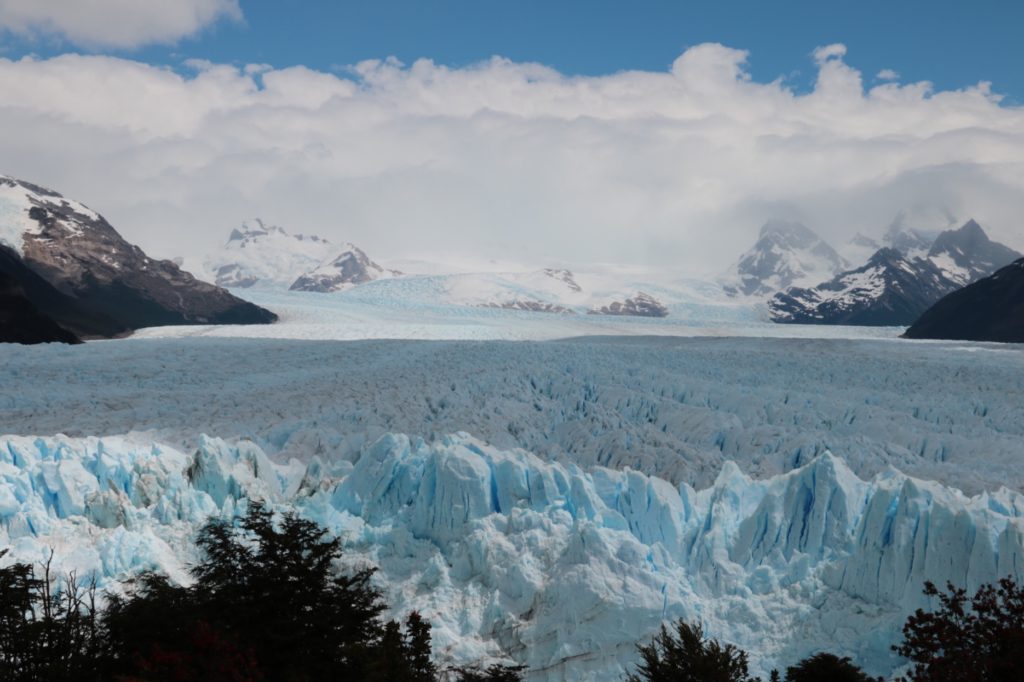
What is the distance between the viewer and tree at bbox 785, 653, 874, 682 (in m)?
14.1

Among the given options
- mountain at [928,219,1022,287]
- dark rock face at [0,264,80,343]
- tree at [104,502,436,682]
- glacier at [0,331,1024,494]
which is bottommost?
tree at [104,502,436,682]

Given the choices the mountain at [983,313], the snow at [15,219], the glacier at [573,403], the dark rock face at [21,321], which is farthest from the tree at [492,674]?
the mountain at [983,313]

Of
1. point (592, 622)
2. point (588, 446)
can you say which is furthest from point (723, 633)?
point (588, 446)

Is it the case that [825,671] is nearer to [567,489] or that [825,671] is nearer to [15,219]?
[567,489]

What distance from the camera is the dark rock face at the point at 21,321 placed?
40000mm

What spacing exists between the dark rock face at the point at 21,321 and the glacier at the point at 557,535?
23233 mm

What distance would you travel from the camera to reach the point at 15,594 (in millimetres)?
12188

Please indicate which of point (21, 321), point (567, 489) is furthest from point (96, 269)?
point (567, 489)

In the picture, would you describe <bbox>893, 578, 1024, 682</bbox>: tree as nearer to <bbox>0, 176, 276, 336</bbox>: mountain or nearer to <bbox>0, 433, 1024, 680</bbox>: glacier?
<bbox>0, 433, 1024, 680</bbox>: glacier

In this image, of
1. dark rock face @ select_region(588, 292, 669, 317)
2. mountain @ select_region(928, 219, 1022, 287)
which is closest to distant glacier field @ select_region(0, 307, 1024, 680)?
dark rock face @ select_region(588, 292, 669, 317)

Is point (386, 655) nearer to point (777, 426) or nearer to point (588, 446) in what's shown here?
point (588, 446)

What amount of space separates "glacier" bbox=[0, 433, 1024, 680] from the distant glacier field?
44 millimetres

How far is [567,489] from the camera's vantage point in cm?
1914

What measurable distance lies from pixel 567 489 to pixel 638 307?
118 m
